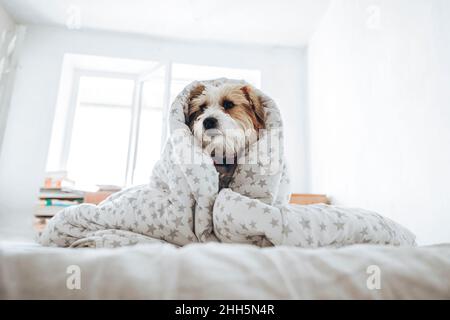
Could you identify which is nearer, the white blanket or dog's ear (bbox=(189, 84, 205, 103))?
the white blanket

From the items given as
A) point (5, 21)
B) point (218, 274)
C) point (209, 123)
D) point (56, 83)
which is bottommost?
point (218, 274)

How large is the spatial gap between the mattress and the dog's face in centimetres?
40

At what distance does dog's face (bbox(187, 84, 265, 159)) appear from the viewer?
0.73 meters

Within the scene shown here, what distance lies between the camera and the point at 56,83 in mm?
2750

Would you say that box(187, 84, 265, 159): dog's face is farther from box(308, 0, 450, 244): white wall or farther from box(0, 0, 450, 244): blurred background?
box(0, 0, 450, 244): blurred background

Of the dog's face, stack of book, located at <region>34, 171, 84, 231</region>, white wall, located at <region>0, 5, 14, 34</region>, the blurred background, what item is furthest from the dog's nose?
white wall, located at <region>0, 5, 14, 34</region>

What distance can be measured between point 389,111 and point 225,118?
121cm

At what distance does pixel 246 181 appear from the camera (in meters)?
0.68

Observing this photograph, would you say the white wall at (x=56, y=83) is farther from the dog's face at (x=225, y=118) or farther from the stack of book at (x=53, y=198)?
the dog's face at (x=225, y=118)

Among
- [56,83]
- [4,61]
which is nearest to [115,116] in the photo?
[56,83]

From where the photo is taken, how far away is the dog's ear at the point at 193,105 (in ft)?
2.61

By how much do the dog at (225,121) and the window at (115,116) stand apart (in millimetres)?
1999

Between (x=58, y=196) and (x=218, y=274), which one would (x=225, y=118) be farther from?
(x=58, y=196)

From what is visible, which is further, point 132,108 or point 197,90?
point 132,108
